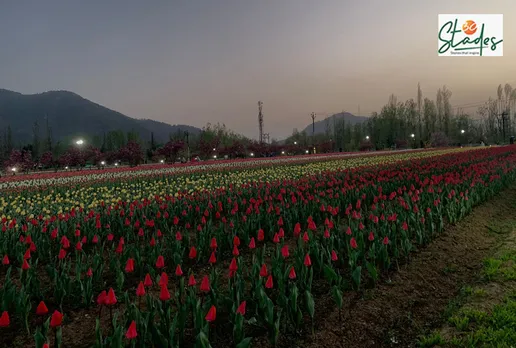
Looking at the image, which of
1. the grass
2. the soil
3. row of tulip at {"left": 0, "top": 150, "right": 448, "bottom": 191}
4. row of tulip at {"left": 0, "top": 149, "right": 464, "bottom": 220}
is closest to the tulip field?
the soil

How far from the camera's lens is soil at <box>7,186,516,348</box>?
3295mm

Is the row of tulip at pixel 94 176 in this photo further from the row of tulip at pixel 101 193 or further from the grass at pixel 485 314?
the grass at pixel 485 314

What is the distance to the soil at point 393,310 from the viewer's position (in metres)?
3.29

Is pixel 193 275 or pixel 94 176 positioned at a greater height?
pixel 94 176

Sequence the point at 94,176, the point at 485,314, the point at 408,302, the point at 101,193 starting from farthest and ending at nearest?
the point at 94,176 < the point at 101,193 < the point at 408,302 < the point at 485,314

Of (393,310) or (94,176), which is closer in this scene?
(393,310)

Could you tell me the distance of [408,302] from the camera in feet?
13.4

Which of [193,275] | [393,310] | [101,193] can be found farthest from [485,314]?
[101,193]

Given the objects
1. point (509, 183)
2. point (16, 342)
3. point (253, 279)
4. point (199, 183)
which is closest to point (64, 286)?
point (16, 342)

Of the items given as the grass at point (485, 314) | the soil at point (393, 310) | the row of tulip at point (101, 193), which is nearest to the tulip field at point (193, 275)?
the soil at point (393, 310)

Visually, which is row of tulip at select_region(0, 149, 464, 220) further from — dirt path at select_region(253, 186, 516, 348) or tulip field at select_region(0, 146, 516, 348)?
dirt path at select_region(253, 186, 516, 348)

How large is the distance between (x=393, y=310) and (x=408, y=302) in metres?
0.33

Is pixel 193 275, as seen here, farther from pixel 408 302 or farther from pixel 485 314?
pixel 485 314

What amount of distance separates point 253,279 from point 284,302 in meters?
0.45
